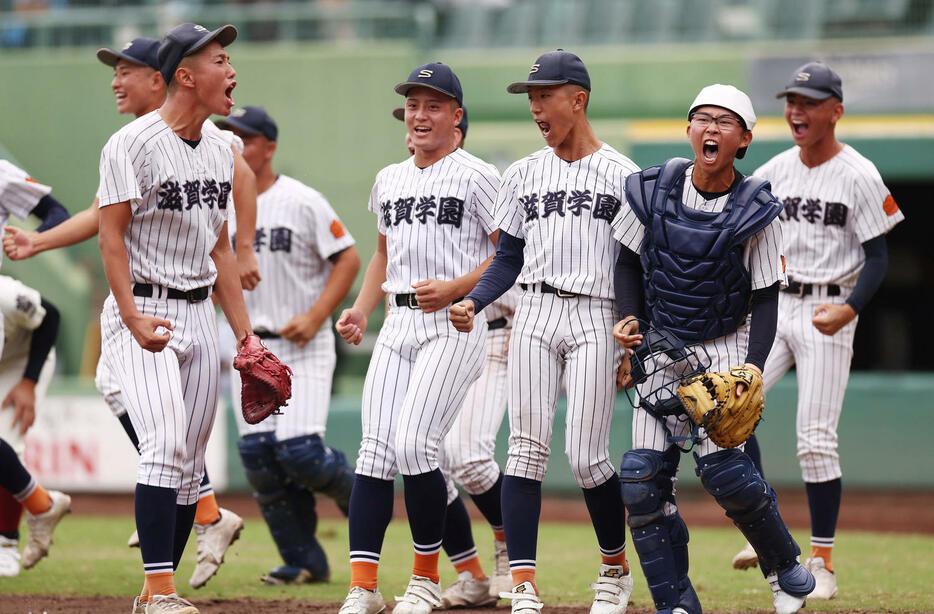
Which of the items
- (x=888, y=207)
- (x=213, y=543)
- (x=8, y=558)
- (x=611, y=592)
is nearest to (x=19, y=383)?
(x=8, y=558)

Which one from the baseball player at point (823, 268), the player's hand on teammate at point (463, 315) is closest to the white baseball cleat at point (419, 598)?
the player's hand on teammate at point (463, 315)

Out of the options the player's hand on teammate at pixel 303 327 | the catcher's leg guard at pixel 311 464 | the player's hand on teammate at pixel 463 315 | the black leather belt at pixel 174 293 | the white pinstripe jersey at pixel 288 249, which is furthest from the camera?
the white pinstripe jersey at pixel 288 249

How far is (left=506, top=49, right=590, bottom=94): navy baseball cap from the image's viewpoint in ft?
16.1

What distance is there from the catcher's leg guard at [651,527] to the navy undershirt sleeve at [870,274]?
1928mm

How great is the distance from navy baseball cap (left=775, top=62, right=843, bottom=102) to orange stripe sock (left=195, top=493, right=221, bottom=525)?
140 inches

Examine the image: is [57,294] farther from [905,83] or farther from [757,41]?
[905,83]

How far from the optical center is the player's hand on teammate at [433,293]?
4957 mm

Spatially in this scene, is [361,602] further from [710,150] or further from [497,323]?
[710,150]

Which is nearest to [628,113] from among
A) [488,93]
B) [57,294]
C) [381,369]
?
[488,93]

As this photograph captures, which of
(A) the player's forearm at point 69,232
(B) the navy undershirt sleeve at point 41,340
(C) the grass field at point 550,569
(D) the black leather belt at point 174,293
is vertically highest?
(A) the player's forearm at point 69,232

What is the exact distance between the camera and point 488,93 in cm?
1420

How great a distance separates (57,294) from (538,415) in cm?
998

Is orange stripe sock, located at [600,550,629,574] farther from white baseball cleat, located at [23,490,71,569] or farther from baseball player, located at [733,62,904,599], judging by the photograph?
white baseball cleat, located at [23,490,71,569]

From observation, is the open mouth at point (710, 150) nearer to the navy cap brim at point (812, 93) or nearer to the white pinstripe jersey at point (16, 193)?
the navy cap brim at point (812, 93)
